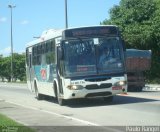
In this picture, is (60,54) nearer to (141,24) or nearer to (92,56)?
(92,56)

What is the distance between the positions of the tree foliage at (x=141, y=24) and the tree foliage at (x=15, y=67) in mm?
53741

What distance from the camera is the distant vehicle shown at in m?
32.4

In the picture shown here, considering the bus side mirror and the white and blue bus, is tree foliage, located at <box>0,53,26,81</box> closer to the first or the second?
the bus side mirror

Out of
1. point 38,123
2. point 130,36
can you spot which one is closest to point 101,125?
point 38,123

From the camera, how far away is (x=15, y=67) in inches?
4102

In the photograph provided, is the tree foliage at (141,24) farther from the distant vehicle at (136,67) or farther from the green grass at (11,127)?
the green grass at (11,127)

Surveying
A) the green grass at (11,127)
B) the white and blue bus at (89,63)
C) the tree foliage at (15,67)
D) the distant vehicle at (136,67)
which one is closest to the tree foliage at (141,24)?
the distant vehicle at (136,67)

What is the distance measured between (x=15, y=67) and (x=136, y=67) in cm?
7344

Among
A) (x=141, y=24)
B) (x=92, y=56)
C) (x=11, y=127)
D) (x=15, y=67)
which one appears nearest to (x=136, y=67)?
(x=92, y=56)

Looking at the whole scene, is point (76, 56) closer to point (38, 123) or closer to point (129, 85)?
point (38, 123)

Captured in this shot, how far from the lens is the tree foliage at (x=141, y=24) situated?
151ft

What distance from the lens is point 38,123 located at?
15.1 meters

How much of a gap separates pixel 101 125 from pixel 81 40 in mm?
7166

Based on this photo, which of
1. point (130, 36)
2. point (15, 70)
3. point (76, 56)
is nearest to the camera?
point (76, 56)
